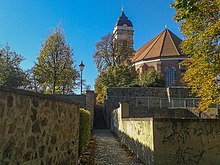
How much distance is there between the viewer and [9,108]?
10.2 ft

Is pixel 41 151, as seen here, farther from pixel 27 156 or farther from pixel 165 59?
pixel 165 59

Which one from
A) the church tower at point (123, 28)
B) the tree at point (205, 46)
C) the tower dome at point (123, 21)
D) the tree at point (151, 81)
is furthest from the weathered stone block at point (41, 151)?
the tower dome at point (123, 21)

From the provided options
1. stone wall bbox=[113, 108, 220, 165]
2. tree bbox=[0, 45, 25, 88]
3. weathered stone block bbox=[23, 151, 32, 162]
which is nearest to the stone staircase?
tree bbox=[0, 45, 25, 88]

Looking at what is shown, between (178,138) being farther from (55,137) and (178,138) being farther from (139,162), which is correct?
(55,137)

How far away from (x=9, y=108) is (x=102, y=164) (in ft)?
16.4

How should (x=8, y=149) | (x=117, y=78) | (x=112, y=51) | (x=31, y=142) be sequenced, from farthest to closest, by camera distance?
(x=112, y=51), (x=117, y=78), (x=31, y=142), (x=8, y=149)

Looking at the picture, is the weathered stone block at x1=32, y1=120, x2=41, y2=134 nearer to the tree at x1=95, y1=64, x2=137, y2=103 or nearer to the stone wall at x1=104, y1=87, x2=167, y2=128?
the stone wall at x1=104, y1=87, x2=167, y2=128

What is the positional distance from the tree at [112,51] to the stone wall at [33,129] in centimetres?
3375

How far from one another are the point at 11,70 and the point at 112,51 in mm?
17212

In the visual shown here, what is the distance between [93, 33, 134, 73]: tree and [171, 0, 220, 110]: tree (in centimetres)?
2904

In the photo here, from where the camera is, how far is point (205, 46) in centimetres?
920

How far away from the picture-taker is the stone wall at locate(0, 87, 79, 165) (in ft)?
10.1

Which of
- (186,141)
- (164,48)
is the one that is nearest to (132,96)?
(186,141)

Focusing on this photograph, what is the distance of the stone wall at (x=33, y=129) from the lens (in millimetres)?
3064
